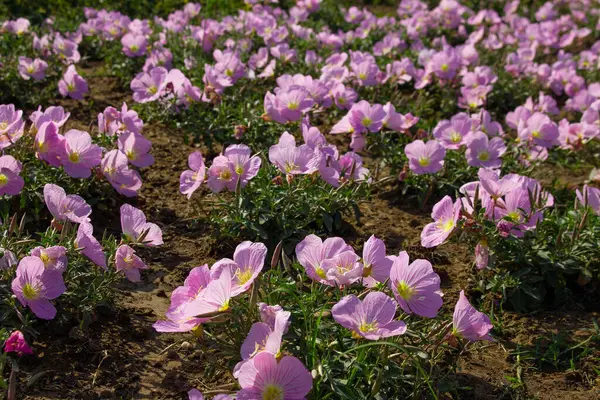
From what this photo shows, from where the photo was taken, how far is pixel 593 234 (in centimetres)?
295

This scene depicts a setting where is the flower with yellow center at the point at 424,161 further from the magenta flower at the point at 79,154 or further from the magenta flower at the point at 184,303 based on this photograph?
the magenta flower at the point at 184,303

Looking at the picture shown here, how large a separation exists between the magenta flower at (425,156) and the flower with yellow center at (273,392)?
187cm

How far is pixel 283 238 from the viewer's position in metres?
2.96

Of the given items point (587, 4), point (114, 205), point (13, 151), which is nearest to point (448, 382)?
point (114, 205)

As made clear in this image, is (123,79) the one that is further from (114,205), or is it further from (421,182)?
(421,182)

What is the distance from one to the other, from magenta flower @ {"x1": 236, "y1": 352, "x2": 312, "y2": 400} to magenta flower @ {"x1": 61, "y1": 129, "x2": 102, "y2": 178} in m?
1.51

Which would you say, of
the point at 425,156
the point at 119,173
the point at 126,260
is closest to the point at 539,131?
the point at 425,156

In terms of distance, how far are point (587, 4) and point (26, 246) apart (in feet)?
27.6

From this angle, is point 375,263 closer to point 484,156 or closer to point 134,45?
point 484,156

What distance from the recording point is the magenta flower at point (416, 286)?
6.93 ft

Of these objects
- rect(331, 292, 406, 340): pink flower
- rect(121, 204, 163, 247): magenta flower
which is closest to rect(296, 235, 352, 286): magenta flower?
rect(331, 292, 406, 340): pink flower

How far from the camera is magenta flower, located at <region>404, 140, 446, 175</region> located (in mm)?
3447

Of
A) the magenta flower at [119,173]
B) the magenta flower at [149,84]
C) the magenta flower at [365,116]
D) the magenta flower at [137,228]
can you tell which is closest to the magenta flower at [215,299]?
the magenta flower at [137,228]

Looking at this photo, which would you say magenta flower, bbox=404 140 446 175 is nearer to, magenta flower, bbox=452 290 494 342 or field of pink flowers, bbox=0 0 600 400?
field of pink flowers, bbox=0 0 600 400
